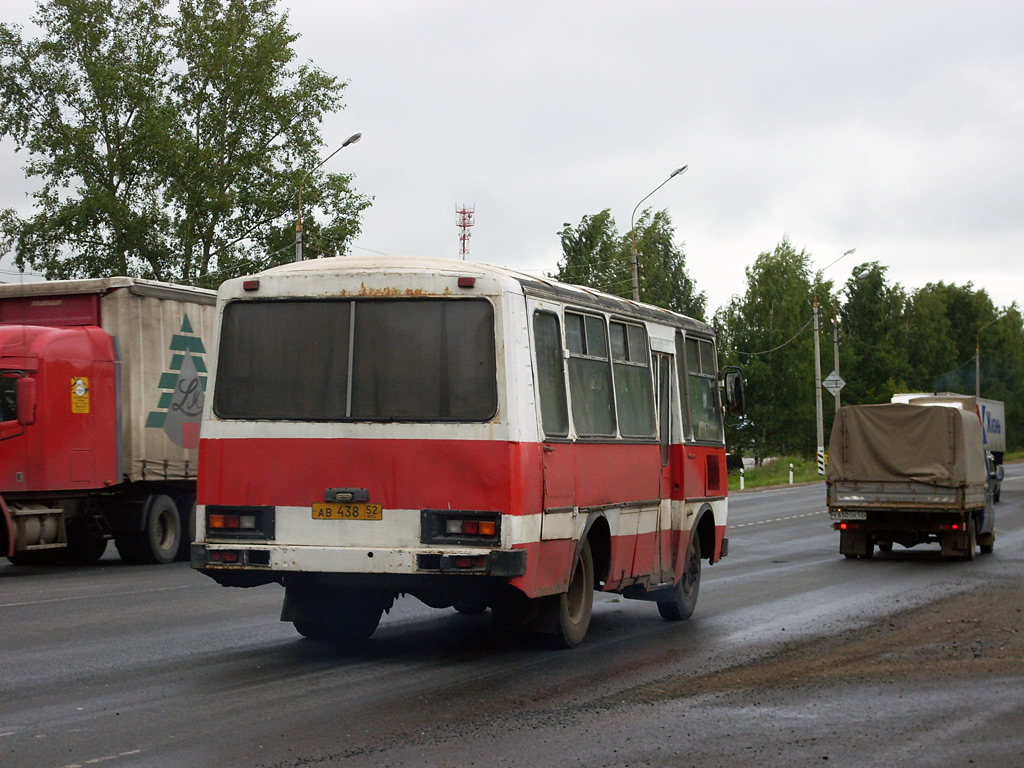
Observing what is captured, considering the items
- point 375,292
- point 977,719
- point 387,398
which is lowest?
point 977,719

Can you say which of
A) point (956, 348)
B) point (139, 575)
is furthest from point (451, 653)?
point (956, 348)

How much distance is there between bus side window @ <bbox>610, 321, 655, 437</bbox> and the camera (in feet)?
41.6

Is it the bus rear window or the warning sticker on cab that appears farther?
the warning sticker on cab

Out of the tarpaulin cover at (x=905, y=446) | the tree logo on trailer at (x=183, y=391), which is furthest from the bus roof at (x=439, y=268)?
the tarpaulin cover at (x=905, y=446)

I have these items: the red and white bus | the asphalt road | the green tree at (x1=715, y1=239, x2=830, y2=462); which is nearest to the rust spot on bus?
the red and white bus

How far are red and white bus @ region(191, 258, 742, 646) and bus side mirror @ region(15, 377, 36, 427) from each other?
9391 millimetres

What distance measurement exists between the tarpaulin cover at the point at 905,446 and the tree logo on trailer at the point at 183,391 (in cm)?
1011

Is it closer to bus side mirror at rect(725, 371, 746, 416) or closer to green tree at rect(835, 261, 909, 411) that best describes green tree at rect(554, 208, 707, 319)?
green tree at rect(835, 261, 909, 411)

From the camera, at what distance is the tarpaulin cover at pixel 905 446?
2350cm

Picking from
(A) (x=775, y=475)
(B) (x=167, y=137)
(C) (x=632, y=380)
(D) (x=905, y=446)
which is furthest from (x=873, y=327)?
(C) (x=632, y=380)

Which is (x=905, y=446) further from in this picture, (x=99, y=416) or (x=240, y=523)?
(x=240, y=523)

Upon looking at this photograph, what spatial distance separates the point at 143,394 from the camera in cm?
2142

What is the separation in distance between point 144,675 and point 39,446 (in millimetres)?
10727

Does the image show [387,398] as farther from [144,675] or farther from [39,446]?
[39,446]
